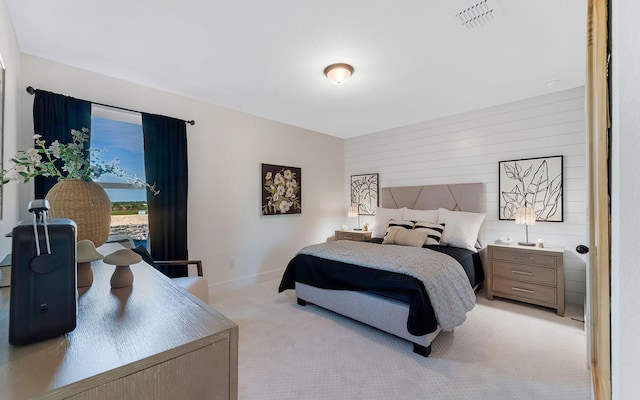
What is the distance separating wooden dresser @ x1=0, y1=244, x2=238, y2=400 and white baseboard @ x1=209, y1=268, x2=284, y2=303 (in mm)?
2721

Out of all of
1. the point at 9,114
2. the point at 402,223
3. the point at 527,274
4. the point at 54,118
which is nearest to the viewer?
the point at 9,114

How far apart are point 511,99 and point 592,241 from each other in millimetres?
2683

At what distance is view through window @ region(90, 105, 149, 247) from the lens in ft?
8.82

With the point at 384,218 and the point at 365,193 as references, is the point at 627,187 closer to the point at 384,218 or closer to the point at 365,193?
the point at 384,218

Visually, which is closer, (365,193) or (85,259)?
(85,259)

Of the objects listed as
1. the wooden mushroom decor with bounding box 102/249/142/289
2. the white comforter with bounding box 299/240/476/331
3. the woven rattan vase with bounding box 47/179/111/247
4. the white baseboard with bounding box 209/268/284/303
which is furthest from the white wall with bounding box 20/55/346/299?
the wooden mushroom decor with bounding box 102/249/142/289

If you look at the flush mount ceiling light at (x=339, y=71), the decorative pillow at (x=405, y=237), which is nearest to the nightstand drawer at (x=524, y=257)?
the decorative pillow at (x=405, y=237)

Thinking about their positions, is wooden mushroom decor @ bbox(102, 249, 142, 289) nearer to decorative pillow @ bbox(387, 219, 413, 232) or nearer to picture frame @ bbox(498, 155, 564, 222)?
decorative pillow @ bbox(387, 219, 413, 232)

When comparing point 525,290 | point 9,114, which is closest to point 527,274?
point 525,290

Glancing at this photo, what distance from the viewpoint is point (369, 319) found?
7.81ft

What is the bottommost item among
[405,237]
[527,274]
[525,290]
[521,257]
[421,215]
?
[525,290]

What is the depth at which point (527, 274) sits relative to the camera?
2918 mm

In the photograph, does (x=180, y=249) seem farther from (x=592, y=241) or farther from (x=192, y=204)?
(x=592, y=241)

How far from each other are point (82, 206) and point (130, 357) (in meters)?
0.79
